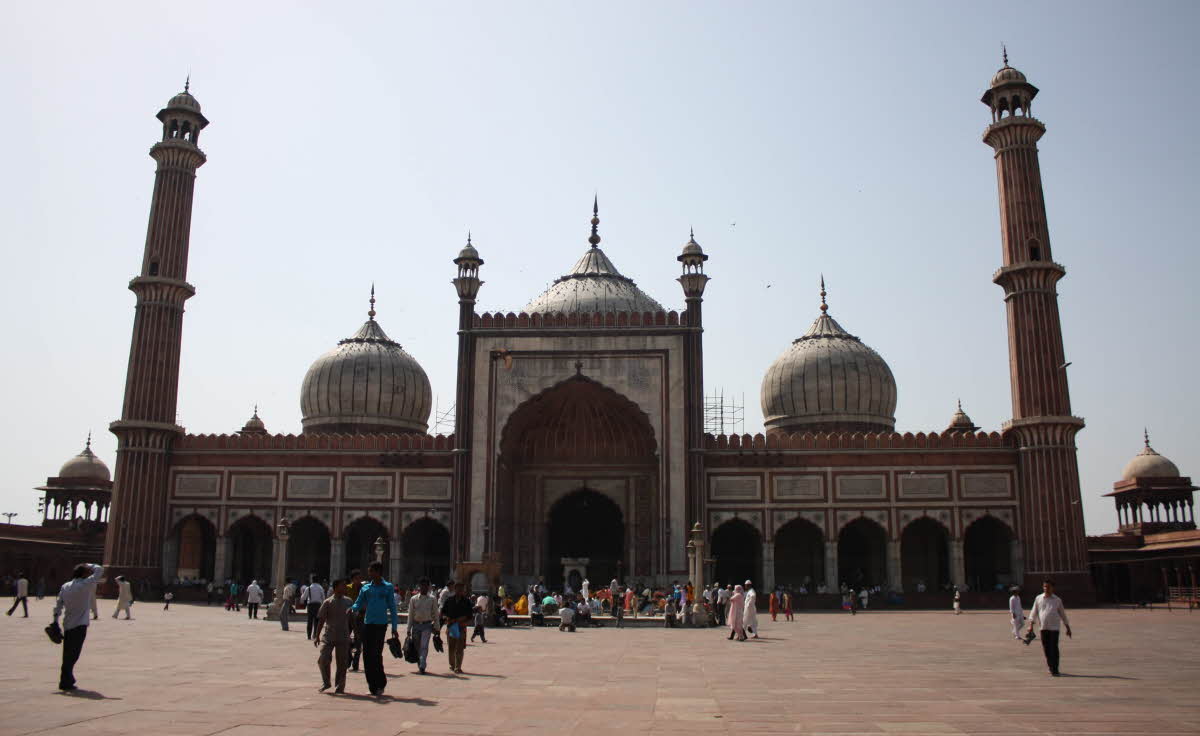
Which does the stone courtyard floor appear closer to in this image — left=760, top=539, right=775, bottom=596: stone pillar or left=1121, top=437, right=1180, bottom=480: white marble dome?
left=760, top=539, right=775, bottom=596: stone pillar

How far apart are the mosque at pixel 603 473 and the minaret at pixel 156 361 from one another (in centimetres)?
6

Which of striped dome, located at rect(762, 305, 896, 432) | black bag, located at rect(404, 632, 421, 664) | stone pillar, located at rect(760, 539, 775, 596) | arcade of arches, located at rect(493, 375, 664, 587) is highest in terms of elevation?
striped dome, located at rect(762, 305, 896, 432)

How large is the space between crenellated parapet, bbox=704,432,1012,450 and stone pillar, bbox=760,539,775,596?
2.68 meters

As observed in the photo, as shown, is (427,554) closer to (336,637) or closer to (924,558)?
(924,558)

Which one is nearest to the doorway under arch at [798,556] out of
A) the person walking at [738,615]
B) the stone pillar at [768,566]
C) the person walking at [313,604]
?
the stone pillar at [768,566]

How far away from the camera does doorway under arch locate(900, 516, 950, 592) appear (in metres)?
30.0

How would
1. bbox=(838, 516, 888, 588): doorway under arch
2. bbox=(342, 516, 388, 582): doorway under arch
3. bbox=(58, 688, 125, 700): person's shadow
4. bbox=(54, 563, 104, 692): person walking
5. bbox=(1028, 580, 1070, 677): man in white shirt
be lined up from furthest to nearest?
bbox=(342, 516, 388, 582): doorway under arch
bbox=(838, 516, 888, 588): doorway under arch
bbox=(1028, 580, 1070, 677): man in white shirt
bbox=(54, 563, 104, 692): person walking
bbox=(58, 688, 125, 700): person's shadow

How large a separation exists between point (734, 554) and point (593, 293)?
9.74 m

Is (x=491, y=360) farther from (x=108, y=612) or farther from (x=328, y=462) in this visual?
(x=108, y=612)

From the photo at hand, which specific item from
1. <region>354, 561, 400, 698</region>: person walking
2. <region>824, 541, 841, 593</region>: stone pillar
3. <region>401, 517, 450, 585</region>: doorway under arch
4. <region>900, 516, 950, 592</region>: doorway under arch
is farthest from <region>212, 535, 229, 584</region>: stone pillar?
<region>354, 561, 400, 698</region>: person walking

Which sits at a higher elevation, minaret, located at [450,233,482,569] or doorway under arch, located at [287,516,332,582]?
minaret, located at [450,233,482,569]

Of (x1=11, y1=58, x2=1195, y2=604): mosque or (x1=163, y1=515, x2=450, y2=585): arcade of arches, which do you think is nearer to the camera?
(x1=11, y1=58, x2=1195, y2=604): mosque

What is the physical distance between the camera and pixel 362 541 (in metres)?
31.5

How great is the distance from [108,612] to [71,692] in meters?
15.3
